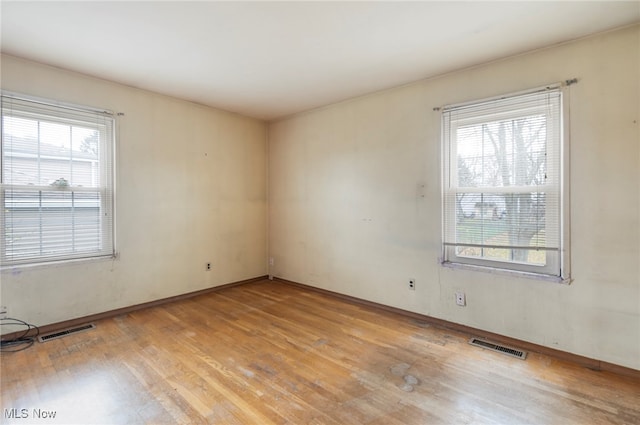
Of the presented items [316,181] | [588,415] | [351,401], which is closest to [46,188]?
[316,181]

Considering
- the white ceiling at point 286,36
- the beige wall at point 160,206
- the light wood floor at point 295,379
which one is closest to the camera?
the light wood floor at point 295,379

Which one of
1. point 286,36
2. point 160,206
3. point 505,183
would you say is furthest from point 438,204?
point 160,206

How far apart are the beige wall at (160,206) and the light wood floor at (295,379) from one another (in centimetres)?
49

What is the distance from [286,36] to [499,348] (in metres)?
3.17

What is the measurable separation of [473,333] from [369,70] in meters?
2.77

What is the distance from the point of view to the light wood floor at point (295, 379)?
5.93 ft

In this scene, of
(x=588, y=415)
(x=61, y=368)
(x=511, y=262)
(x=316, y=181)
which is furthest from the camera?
(x=316, y=181)

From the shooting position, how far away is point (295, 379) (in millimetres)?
2166

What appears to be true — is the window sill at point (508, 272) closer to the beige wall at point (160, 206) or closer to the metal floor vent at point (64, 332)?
the beige wall at point (160, 206)

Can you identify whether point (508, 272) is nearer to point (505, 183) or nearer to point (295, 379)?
point (505, 183)

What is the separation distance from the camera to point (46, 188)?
294cm

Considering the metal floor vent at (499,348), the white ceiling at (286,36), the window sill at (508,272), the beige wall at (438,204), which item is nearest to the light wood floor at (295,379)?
the metal floor vent at (499,348)

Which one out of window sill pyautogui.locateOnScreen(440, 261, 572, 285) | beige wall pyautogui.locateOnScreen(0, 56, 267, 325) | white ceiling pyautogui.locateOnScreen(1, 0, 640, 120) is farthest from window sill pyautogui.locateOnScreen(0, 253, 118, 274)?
window sill pyautogui.locateOnScreen(440, 261, 572, 285)

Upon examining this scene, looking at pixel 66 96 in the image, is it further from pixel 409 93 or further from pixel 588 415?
pixel 588 415
